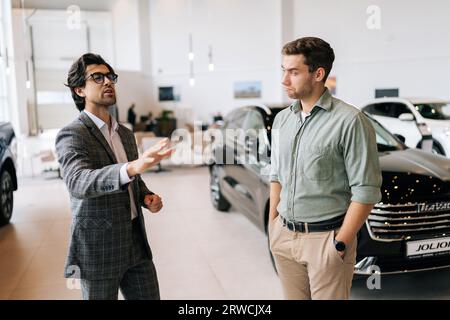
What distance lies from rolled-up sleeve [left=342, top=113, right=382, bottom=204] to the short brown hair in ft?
0.69

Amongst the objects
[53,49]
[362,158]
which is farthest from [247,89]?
[362,158]

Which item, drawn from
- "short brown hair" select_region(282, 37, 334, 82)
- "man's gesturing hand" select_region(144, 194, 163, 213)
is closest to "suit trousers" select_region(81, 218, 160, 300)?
"man's gesturing hand" select_region(144, 194, 163, 213)

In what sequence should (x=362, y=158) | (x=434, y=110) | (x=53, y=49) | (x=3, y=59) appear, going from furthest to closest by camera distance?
(x=434, y=110) → (x=53, y=49) → (x=3, y=59) → (x=362, y=158)

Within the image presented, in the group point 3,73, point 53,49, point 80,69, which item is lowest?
point 80,69

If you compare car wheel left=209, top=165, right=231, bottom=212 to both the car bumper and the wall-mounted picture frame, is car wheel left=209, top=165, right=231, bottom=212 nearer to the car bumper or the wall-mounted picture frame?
the car bumper

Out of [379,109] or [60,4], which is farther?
[379,109]

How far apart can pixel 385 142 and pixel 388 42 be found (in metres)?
1.06

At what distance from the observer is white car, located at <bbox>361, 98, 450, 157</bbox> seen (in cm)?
338

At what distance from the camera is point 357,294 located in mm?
2648

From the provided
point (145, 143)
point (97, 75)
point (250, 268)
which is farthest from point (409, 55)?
→ point (97, 75)

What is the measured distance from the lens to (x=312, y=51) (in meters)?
1.36

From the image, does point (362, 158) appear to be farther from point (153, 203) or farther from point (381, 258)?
point (381, 258)
